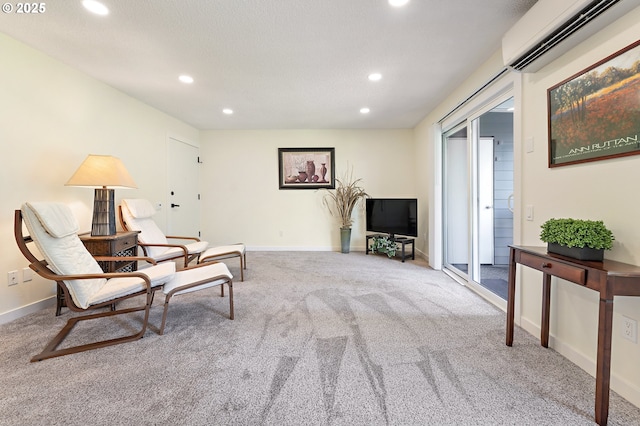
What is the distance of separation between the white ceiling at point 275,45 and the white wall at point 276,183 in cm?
157

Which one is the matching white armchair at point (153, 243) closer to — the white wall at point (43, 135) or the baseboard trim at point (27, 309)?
the white wall at point (43, 135)

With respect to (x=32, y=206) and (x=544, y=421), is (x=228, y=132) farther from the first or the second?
(x=544, y=421)

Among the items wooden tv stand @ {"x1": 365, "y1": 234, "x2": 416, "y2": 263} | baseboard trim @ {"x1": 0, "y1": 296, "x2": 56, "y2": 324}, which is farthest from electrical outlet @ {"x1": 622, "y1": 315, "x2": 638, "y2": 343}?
baseboard trim @ {"x1": 0, "y1": 296, "x2": 56, "y2": 324}

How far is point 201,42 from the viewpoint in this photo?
2.27m

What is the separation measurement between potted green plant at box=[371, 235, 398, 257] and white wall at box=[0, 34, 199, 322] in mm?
3970

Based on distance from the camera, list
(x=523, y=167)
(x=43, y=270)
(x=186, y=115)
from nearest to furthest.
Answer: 1. (x=43, y=270)
2. (x=523, y=167)
3. (x=186, y=115)

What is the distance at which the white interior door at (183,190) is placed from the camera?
14.3ft

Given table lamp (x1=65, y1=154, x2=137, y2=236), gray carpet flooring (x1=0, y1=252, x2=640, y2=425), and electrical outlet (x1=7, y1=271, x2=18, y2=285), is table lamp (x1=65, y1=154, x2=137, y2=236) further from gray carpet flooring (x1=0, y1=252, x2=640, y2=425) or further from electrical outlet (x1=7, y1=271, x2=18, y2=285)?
gray carpet flooring (x1=0, y1=252, x2=640, y2=425)

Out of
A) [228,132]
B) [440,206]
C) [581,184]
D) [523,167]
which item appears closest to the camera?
[581,184]

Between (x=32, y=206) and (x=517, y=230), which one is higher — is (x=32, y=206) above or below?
above

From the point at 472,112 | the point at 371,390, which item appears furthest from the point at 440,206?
the point at 371,390

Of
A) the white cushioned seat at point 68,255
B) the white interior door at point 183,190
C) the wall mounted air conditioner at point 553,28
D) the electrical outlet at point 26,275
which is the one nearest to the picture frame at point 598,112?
the wall mounted air conditioner at point 553,28

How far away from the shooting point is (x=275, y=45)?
2309 mm

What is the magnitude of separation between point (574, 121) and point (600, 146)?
26 cm
